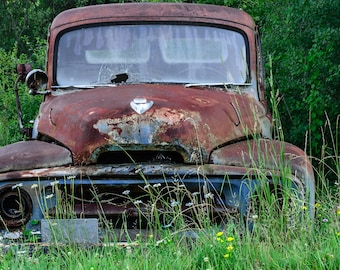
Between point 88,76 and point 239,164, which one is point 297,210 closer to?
point 239,164

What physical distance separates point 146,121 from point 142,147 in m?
0.16

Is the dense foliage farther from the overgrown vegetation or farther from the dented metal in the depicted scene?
the dented metal

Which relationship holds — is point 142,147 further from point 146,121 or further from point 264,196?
point 264,196

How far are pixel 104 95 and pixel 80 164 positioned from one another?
694mm

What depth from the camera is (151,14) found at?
19.5 feet

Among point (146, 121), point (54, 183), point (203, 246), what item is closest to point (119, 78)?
point (146, 121)

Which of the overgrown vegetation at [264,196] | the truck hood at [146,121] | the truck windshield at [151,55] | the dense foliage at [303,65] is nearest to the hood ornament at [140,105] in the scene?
the truck hood at [146,121]

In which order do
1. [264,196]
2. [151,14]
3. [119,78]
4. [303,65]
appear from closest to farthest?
[264,196] < [119,78] < [151,14] < [303,65]

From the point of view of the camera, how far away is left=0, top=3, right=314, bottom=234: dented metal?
14.5 ft

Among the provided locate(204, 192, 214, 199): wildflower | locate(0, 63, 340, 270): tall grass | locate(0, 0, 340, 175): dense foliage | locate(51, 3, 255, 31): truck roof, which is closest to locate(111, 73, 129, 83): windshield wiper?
locate(51, 3, 255, 31): truck roof

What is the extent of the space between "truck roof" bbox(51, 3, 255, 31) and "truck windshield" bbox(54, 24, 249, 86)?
62 millimetres

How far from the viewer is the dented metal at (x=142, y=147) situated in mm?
4406

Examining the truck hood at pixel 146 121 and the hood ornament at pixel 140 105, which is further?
the hood ornament at pixel 140 105

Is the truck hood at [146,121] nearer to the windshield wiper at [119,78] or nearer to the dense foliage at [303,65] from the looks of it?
the windshield wiper at [119,78]
